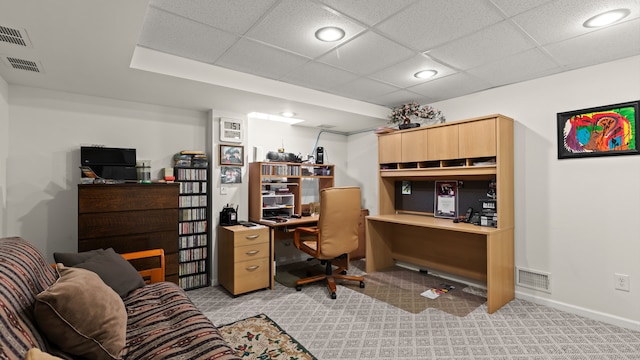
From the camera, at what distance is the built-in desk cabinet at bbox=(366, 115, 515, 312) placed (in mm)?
3129

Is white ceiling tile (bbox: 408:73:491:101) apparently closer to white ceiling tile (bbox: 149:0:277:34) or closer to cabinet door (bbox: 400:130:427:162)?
cabinet door (bbox: 400:130:427:162)

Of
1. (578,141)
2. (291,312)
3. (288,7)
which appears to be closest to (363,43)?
(288,7)

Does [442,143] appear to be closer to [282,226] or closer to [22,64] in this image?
[282,226]

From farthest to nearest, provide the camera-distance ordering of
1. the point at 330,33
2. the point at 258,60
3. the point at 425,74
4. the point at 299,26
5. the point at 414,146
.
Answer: the point at 414,146, the point at 425,74, the point at 258,60, the point at 330,33, the point at 299,26

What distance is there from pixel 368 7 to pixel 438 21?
1.81 feet

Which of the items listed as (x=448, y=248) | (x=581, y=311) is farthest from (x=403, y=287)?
(x=581, y=311)

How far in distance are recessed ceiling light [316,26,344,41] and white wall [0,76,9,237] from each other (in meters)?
2.86

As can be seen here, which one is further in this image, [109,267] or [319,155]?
[319,155]

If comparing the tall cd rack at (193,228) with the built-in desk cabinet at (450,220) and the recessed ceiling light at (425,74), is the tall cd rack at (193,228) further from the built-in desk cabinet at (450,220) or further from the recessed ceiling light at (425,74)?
the recessed ceiling light at (425,74)

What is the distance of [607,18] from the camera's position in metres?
2.07

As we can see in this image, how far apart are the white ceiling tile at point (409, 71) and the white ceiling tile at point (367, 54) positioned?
118mm

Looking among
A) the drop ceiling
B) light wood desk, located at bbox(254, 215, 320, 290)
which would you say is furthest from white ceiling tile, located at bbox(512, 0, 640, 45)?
light wood desk, located at bbox(254, 215, 320, 290)

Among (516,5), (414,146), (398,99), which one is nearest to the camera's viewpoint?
(516,5)

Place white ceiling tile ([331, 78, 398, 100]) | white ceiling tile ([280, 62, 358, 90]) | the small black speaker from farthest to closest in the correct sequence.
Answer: the small black speaker → white ceiling tile ([331, 78, 398, 100]) → white ceiling tile ([280, 62, 358, 90])
